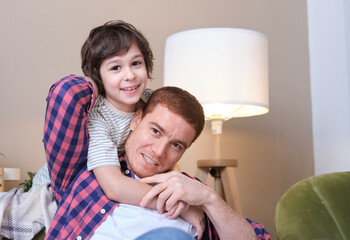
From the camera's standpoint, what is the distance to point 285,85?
11.4 feet

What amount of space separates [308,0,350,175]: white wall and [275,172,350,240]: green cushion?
6.33ft

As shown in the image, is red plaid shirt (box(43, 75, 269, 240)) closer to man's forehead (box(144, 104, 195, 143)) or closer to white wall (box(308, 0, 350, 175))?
man's forehead (box(144, 104, 195, 143))

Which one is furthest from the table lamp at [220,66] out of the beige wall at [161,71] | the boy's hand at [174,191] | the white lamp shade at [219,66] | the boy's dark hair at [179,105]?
the boy's hand at [174,191]

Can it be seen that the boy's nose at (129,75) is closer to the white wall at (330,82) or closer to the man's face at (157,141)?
the man's face at (157,141)

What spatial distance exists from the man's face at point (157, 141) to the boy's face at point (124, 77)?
81mm

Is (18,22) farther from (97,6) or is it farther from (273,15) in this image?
(273,15)

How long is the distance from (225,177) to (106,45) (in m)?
1.24

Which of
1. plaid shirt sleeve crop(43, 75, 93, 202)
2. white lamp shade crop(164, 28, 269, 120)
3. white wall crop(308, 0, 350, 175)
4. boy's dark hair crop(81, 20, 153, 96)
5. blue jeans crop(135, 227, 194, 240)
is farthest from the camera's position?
white wall crop(308, 0, 350, 175)

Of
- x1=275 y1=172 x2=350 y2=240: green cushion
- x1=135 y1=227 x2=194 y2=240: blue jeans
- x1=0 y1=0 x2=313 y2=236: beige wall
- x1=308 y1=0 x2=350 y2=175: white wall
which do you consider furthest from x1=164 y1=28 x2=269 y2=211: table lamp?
x1=308 y1=0 x2=350 y2=175: white wall

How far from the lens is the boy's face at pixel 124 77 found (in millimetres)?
1320

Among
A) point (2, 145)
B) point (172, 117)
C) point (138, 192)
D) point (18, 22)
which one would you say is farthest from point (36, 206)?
point (18, 22)

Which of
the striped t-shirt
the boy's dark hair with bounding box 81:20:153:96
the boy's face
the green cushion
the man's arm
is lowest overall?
the green cushion

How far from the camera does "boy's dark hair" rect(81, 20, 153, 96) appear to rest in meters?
1.31

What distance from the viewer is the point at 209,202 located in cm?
130
